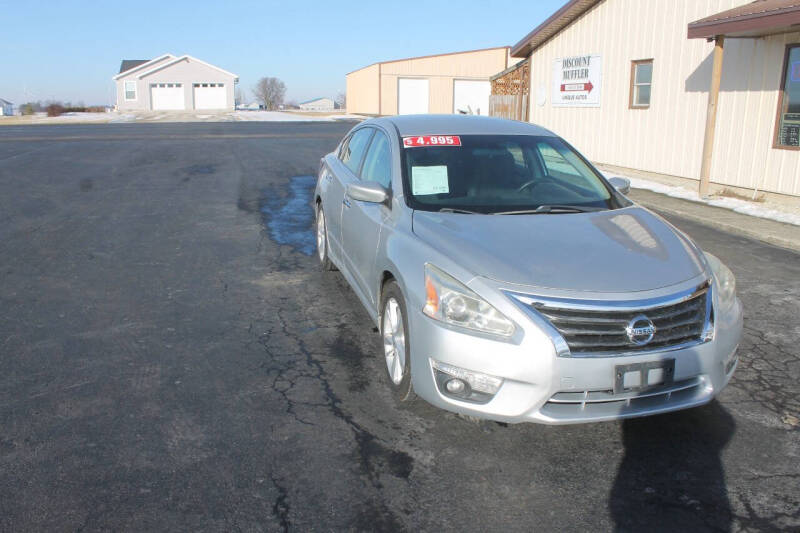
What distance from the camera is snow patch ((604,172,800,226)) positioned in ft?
34.1

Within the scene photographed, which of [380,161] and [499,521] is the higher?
[380,161]

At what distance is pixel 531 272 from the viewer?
348 centimetres

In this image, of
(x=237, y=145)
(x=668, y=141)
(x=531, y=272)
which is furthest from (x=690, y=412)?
(x=237, y=145)

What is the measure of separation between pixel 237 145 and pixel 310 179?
10.0 m

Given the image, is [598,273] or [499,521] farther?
[598,273]

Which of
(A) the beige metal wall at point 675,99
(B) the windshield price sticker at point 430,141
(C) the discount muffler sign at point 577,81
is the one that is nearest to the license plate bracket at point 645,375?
(B) the windshield price sticker at point 430,141

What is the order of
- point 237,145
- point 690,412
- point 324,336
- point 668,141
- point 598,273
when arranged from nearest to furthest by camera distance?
point 598,273, point 690,412, point 324,336, point 668,141, point 237,145

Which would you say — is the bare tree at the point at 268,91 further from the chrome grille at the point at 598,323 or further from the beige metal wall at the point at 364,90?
the chrome grille at the point at 598,323

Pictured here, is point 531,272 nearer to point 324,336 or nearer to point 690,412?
point 690,412

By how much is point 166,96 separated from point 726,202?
65303 millimetres

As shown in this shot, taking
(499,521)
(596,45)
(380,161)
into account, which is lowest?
(499,521)

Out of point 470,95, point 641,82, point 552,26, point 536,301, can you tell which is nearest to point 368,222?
point 536,301

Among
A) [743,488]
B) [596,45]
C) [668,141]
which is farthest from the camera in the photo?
[596,45]

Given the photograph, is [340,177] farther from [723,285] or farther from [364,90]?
[364,90]
